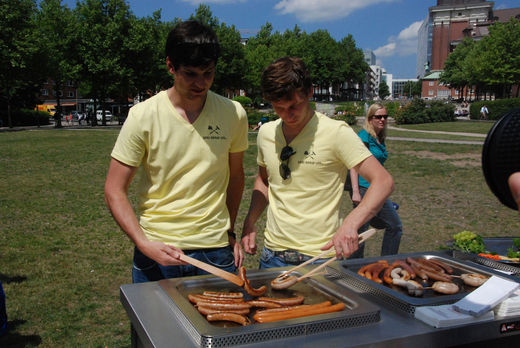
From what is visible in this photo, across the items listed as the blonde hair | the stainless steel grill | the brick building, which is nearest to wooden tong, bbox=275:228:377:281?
the stainless steel grill

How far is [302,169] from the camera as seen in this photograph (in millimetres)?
2443

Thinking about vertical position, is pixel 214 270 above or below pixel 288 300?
above

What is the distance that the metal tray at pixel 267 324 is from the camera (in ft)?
4.96

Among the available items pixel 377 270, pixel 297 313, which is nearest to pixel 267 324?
pixel 297 313

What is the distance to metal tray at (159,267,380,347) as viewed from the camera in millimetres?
1513

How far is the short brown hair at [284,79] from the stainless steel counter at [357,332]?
3.57 feet

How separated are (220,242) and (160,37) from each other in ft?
137

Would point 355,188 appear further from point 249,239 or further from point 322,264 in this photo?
point 322,264

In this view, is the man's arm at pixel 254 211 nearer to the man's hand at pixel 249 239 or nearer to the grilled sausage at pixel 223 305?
the man's hand at pixel 249 239

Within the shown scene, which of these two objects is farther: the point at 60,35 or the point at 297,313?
the point at 60,35

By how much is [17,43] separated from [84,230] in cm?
2661

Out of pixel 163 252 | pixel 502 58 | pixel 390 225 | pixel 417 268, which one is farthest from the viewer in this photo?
pixel 502 58

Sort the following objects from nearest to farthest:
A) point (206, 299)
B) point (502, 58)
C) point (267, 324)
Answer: point (267, 324) < point (206, 299) < point (502, 58)

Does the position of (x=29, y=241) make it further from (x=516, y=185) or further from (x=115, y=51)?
(x=115, y=51)
